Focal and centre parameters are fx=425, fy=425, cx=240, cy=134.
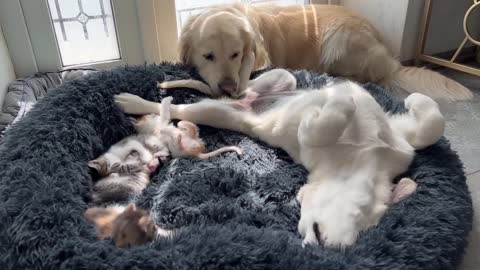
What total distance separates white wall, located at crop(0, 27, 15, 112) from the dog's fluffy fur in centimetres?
59

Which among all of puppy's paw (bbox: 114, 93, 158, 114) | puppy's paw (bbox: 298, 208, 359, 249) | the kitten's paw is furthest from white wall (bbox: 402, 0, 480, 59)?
puppy's paw (bbox: 298, 208, 359, 249)

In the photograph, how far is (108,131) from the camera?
1.45 meters

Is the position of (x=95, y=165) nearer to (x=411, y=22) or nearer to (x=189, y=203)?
(x=189, y=203)

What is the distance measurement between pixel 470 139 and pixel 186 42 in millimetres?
1209

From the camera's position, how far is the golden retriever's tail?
1999 mm

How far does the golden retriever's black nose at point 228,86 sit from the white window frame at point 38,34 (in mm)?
706

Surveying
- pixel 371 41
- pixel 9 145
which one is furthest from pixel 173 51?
pixel 9 145

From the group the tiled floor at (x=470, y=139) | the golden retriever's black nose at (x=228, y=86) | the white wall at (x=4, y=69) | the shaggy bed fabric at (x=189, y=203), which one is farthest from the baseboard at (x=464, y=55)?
the white wall at (x=4, y=69)

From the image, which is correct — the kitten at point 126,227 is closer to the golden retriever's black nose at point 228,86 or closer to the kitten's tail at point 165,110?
the kitten's tail at point 165,110

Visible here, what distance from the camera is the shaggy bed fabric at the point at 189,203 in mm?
858

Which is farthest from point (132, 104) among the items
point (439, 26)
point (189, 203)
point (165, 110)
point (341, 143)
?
point (439, 26)

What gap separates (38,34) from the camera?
1.95 metres

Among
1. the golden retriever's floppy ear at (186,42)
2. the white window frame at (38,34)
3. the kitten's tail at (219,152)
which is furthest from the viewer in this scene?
the white window frame at (38,34)

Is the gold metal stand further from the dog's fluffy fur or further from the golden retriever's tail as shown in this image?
the dog's fluffy fur
